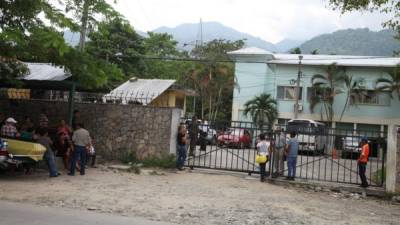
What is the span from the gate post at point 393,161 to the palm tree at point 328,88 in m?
24.4

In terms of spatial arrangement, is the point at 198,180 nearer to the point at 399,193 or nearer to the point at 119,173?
the point at 119,173

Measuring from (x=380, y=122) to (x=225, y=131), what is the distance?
975 inches

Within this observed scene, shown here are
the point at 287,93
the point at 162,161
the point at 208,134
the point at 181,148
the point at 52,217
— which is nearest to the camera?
the point at 52,217

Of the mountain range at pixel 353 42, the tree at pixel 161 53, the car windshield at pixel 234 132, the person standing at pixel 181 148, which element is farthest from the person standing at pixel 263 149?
the mountain range at pixel 353 42

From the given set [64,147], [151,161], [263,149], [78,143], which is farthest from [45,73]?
[263,149]

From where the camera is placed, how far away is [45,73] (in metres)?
17.5

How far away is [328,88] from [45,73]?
25.9m

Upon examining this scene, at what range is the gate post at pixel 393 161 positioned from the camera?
560 inches

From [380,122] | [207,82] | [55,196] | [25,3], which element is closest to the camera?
[55,196]

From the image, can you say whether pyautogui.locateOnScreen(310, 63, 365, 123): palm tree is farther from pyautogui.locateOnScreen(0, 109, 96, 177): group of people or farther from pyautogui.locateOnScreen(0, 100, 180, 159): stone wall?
pyautogui.locateOnScreen(0, 109, 96, 177): group of people

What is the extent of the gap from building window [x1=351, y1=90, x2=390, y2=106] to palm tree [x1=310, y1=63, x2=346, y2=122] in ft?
4.92

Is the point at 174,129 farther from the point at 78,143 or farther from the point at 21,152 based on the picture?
the point at 21,152

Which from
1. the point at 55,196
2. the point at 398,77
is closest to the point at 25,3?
the point at 55,196

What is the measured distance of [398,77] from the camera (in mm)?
36094
